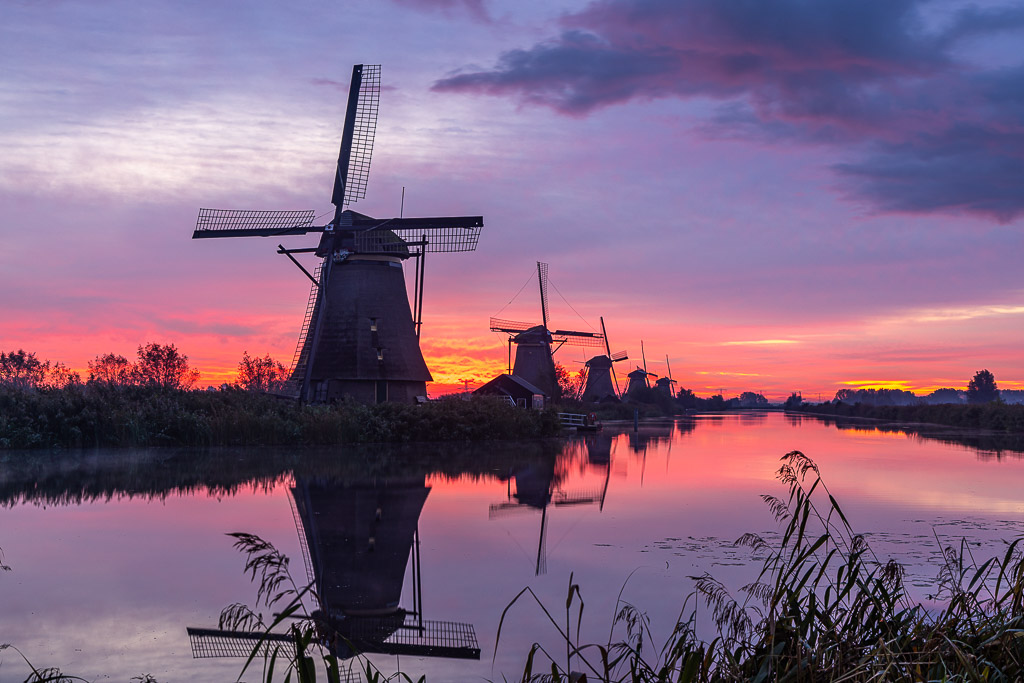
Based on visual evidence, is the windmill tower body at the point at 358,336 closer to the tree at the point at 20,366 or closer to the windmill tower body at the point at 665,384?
the tree at the point at 20,366

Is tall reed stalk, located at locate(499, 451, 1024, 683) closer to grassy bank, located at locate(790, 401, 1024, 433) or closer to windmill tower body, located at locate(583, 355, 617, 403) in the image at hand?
grassy bank, located at locate(790, 401, 1024, 433)

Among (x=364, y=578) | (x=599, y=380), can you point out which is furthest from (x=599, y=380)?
(x=364, y=578)

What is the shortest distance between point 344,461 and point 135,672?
49.8ft

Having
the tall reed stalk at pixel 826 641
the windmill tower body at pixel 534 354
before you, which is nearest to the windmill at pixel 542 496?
the tall reed stalk at pixel 826 641

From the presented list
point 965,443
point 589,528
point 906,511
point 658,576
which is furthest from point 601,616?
point 965,443

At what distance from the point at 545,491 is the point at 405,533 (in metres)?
5.47

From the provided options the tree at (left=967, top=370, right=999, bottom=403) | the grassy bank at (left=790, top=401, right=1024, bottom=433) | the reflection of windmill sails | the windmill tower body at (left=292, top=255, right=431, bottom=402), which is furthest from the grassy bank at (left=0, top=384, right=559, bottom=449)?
the tree at (left=967, top=370, right=999, bottom=403)

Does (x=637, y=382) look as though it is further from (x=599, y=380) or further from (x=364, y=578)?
(x=364, y=578)

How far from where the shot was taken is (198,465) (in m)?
19.6

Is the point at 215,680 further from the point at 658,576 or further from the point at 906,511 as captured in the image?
the point at 906,511

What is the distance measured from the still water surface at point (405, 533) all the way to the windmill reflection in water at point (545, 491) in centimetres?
6

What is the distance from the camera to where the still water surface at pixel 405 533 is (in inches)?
269

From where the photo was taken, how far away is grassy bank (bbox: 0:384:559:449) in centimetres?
2325

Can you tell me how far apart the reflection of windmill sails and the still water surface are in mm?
60
